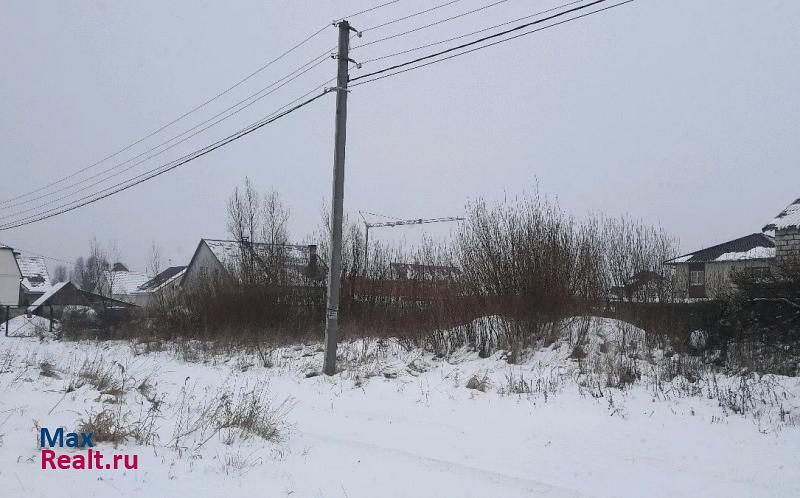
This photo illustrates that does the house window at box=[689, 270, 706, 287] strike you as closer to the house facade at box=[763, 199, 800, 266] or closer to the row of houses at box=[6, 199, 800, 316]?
the row of houses at box=[6, 199, 800, 316]

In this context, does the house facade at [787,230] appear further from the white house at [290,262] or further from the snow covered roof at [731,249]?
the snow covered roof at [731,249]

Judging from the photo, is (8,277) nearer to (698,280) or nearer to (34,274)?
(34,274)

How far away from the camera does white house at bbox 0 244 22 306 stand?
45219 millimetres

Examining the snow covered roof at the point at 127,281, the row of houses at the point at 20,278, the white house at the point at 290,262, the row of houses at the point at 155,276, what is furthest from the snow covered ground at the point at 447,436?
the snow covered roof at the point at 127,281

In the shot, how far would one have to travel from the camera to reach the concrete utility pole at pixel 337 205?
10.7 m

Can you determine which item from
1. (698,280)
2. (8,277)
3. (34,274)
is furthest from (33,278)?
(698,280)

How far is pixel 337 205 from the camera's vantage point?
10773 mm

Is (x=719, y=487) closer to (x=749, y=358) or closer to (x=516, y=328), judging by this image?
(x=749, y=358)

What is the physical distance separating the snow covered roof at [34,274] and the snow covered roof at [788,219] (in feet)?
201

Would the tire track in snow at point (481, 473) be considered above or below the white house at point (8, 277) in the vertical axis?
below

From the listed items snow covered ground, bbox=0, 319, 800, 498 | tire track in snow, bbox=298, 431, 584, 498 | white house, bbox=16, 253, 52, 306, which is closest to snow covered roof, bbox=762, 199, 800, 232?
snow covered ground, bbox=0, 319, 800, 498

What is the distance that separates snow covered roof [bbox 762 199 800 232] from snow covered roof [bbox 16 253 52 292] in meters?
61.3

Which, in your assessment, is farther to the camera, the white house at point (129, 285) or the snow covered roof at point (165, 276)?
the white house at point (129, 285)

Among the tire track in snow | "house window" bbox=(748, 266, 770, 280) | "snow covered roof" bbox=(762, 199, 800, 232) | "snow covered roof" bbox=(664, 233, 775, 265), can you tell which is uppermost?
"snow covered roof" bbox=(664, 233, 775, 265)
